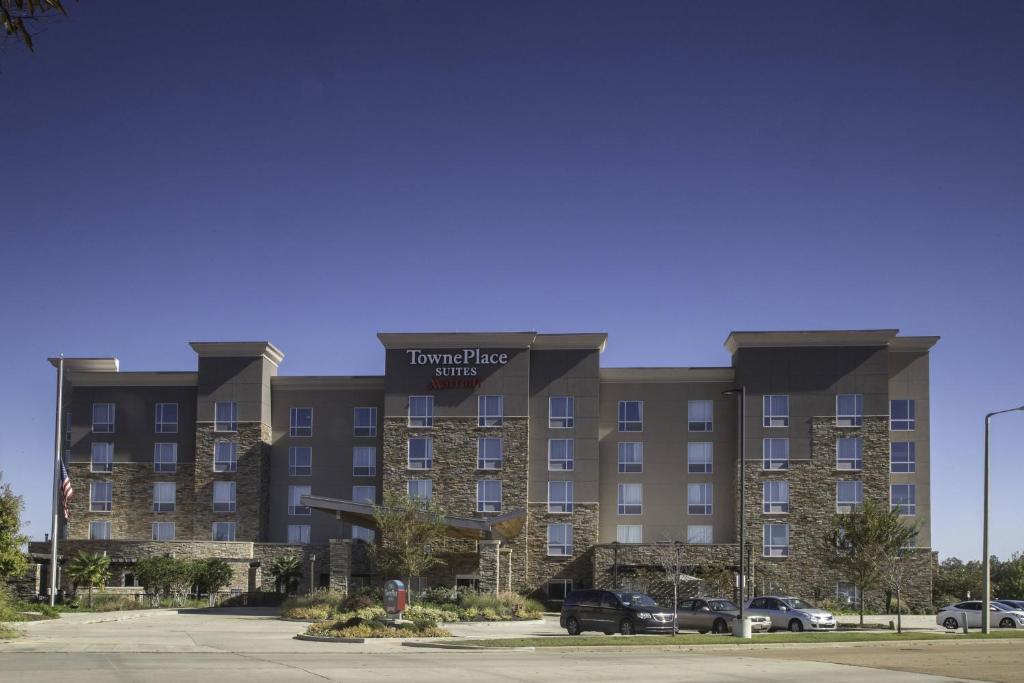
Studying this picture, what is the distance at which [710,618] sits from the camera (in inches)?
1634

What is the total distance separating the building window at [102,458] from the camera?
68.6 m

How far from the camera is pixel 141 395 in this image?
68.9m

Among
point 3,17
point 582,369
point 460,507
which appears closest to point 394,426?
point 460,507

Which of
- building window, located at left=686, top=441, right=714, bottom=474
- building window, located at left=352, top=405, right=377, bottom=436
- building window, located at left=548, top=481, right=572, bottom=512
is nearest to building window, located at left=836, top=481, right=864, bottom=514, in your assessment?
building window, located at left=686, top=441, right=714, bottom=474

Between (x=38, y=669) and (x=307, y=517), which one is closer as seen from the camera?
(x=38, y=669)

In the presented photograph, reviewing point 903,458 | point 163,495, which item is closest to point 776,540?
point 903,458

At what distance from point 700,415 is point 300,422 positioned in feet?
76.8

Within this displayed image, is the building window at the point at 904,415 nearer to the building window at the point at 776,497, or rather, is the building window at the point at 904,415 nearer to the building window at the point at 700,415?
the building window at the point at 776,497

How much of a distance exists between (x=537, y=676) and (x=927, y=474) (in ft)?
146

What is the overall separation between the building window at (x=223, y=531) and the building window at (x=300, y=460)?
460 cm

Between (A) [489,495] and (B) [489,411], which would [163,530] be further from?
(B) [489,411]

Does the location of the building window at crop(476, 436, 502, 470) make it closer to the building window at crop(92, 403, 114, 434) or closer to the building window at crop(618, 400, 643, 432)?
the building window at crop(618, 400, 643, 432)

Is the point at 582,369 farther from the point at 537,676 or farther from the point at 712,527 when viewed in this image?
the point at 537,676

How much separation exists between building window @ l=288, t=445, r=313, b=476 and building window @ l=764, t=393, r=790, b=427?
26339 millimetres
